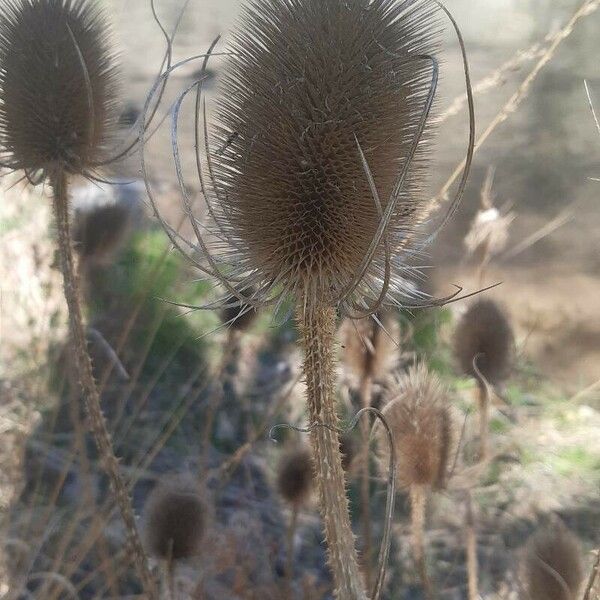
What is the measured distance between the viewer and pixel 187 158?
3.74 m

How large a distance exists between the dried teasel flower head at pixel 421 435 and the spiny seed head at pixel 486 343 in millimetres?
301

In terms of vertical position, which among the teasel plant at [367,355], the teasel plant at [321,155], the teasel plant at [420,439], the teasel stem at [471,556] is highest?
the teasel plant at [321,155]

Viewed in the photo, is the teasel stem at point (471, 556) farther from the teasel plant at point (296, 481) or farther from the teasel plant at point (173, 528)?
the teasel plant at point (173, 528)

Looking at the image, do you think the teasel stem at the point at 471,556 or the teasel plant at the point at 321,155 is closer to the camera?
the teasel plant at the point at 321,155

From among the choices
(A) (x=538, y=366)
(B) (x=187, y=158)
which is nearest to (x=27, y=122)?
(A) (x=538, y=366)

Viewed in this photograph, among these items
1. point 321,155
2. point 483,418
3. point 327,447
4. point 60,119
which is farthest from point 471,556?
point 60,119

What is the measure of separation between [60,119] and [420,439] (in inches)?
30.2

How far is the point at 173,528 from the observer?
124 cm

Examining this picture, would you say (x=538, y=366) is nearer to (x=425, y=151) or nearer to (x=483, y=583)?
(x=483, y=583)

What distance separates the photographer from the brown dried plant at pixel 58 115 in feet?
3.50

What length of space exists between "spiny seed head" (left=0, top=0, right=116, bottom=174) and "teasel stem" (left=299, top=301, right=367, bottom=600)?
556 mm

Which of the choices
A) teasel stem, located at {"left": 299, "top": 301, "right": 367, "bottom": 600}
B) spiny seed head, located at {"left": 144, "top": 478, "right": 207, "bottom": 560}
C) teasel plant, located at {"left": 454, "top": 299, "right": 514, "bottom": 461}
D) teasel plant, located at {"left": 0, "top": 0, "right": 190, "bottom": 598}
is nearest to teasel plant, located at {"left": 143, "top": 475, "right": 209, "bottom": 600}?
spiny seed head, located at {"left": 144, "top": 478, "right": 207, "bottom": 560}

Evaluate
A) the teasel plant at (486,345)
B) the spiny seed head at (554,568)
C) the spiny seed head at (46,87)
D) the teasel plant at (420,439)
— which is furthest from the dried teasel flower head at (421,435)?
the spiny seed head at (46,87)

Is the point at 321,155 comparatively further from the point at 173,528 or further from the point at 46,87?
the point at 173,528
